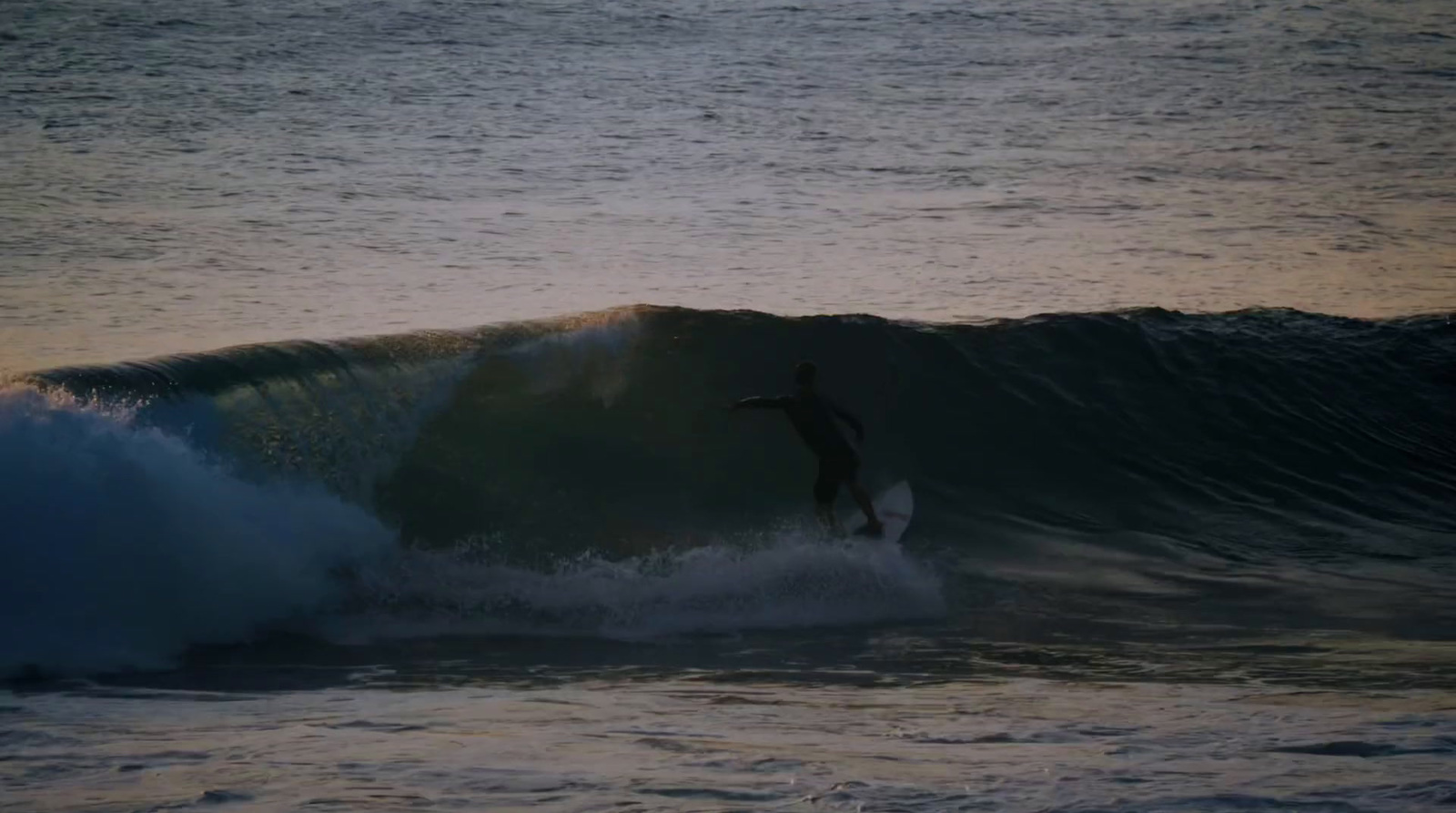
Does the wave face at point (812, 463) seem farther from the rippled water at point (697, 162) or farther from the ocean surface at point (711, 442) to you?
the rippled water at point (697, 162)

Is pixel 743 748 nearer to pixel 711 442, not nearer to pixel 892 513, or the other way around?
pixel 892 513

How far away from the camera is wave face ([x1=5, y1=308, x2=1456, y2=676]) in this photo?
966cm

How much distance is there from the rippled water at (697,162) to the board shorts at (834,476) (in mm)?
3934

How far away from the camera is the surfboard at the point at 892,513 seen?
35.7 feet

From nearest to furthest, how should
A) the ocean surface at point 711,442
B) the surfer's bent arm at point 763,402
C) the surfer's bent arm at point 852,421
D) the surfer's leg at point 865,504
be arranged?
the ocean surface at point 711,442 < the surfer's bent arm at point 852,421 < the surfer's bent arm at point 763,402 < the surfer's leg at point 865,504

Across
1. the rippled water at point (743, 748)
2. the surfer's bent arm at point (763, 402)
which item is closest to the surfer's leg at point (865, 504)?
the surfer's bent arm at point (763, 402)

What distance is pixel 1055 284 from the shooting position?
51.0 feet

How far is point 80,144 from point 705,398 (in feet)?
35.4

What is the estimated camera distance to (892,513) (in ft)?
37.5

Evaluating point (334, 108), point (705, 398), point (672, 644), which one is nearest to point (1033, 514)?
point (705, 398)

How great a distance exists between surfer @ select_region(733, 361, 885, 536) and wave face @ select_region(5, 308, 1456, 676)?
14.9 inches

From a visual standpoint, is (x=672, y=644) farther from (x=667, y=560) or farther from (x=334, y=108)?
(x=334, y=108)

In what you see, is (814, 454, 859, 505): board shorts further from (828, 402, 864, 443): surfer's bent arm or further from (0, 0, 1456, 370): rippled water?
(0, 0, 1456, 370): rippled water

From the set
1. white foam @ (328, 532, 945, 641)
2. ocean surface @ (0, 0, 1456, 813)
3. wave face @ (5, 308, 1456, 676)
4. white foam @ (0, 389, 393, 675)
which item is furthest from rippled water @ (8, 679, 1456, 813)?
wave face @ (5, 308, 1456, 676)
